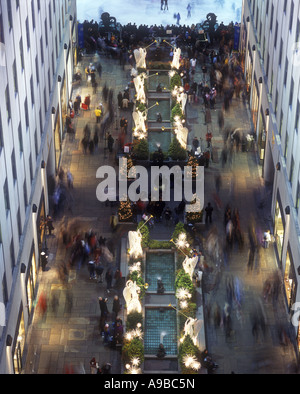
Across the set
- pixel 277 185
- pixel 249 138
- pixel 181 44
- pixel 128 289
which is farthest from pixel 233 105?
pixel 128 289

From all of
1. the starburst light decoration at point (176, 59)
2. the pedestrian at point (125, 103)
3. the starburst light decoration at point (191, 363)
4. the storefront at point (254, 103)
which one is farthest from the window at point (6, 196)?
the starburst light decoration at point (176, 59)

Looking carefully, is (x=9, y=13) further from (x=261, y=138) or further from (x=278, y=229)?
(x=261, y=138)

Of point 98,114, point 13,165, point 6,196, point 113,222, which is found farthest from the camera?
point 98,114

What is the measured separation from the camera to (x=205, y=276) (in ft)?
189

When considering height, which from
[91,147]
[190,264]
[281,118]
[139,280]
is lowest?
[139,280]

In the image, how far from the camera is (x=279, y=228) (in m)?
59.7

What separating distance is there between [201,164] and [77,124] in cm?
1320

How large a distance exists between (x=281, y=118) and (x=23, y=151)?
18728mm

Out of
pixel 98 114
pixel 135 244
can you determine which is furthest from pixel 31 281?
pixel 98 114

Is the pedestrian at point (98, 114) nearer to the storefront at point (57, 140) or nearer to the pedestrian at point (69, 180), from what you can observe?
the storefront at point (57, 140)

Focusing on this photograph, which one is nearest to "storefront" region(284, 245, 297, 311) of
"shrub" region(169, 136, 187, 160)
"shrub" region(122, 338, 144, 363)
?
"shrub" region(122, 338, 144, 363)

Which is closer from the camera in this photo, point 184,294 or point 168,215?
point 184,294
